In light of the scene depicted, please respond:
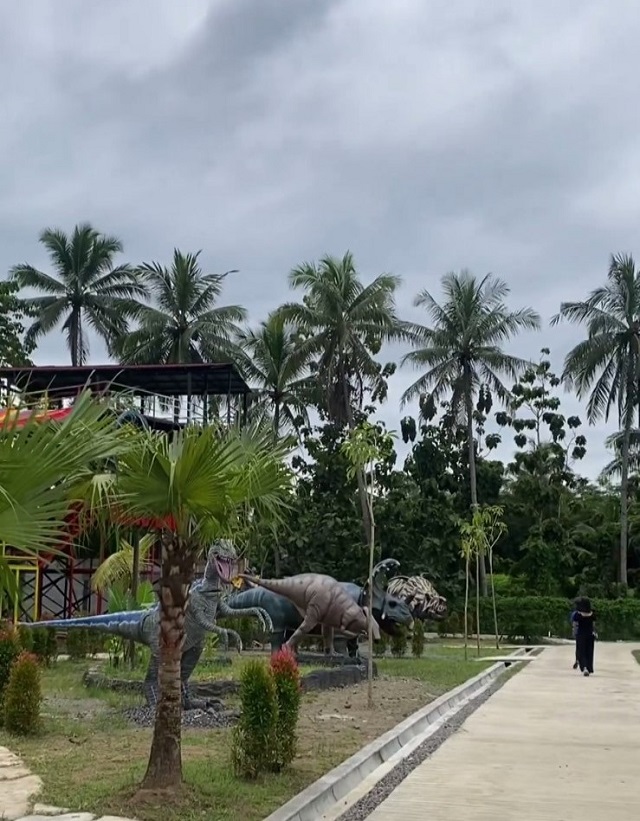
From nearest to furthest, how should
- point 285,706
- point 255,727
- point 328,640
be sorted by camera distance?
point 255,727, point 285,706, point 328,640

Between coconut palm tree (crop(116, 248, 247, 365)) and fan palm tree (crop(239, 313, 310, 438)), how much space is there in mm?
1013

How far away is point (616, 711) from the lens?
44.1 ft

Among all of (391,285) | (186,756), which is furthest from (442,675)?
(391,285)

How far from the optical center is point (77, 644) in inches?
767

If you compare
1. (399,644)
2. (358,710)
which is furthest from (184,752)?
(399,644)

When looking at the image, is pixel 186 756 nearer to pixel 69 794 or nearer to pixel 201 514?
pixel 69 794

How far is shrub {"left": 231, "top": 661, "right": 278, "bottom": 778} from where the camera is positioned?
7543 mm

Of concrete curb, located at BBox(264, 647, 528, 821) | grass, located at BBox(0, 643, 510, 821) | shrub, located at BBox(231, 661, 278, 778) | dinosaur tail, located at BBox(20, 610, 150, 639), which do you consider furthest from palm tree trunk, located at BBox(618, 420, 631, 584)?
shrub, located at BBox(231, 661, 278, 778)

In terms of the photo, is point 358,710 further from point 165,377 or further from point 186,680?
point 165,377

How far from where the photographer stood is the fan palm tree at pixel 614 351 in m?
39.1

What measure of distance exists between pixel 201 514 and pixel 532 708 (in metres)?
8.23

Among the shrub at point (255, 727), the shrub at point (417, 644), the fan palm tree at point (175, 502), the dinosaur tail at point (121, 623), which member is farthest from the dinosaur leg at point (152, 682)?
the shrub at point (417, 644)

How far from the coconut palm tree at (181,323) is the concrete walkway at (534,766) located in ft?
84.8

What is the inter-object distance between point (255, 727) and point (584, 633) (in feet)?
42.7
